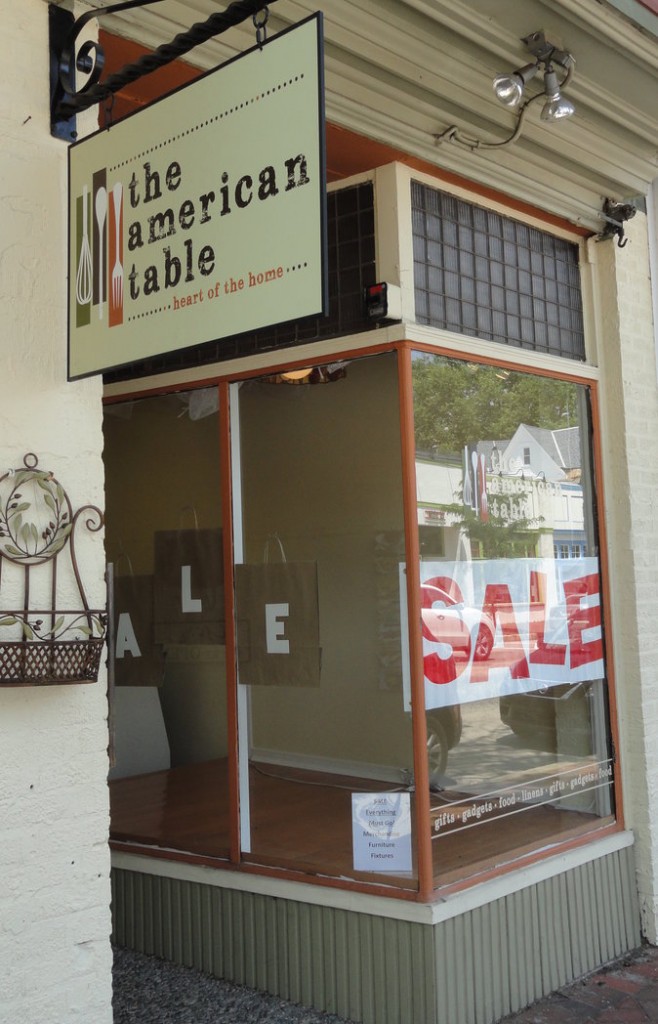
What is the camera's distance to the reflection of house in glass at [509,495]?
4.60 m

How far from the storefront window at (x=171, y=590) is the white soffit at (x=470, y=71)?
1.62 m

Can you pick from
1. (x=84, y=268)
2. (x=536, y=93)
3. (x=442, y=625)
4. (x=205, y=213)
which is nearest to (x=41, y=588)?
(x=84, y=268)

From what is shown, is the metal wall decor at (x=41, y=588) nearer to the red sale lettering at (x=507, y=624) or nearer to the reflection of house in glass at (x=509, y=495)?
the reflection of house in glass at (x=509, y=495)

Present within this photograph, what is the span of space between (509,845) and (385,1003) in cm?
94

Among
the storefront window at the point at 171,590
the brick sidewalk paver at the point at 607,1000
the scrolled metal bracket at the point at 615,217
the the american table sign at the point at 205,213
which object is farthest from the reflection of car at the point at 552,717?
the the american table sign at the point at 205,213

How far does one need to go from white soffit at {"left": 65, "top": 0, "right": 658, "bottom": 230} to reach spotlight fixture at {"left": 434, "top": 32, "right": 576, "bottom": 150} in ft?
0.14

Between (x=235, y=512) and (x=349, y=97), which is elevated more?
(x=349, y=97)

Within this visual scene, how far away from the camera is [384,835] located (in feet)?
14.3

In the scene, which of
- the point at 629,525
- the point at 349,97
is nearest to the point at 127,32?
the point at 349,97

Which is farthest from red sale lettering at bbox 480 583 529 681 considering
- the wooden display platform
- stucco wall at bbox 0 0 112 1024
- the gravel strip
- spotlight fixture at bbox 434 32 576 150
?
stucco wall at bbox 0 0 112 1024

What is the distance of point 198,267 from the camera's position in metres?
2.75

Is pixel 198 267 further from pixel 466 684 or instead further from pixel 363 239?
pixel 466 684

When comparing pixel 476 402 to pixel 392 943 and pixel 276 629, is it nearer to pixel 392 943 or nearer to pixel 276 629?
pixel 276 629

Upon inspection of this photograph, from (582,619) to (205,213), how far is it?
11.2 feet
